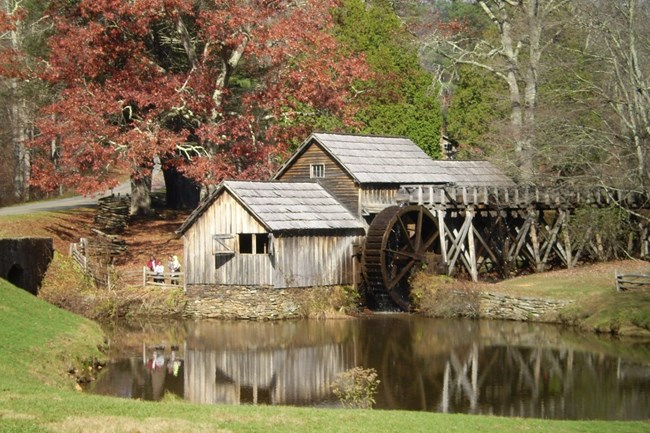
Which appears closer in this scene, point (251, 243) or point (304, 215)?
point (304, 215)

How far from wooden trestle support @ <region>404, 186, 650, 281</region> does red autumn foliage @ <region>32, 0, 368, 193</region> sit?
8430mm

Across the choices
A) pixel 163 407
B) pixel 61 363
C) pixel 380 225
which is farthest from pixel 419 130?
pixel 163 407

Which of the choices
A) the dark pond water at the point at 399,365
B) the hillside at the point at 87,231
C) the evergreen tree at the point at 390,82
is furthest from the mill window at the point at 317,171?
the evergreen tree at the point at 390,82

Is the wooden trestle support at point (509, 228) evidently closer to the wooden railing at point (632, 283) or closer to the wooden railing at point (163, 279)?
the wooden railing at point (632, 283)

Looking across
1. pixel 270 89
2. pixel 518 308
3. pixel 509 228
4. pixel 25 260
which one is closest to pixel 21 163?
pixel 270 89

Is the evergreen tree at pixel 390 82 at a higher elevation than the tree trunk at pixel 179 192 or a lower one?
higher

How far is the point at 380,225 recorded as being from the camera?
138ft

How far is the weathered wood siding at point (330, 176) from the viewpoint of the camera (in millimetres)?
43406

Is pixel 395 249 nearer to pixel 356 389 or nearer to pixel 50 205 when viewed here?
pixel 50 205

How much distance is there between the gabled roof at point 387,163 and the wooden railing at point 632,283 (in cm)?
1074

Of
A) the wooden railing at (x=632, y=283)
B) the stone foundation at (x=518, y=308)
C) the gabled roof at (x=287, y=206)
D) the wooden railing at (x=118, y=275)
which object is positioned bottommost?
the stone foundation at (x=518, y=308)

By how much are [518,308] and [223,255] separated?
11.1 m

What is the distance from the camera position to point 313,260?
4109 centimetres

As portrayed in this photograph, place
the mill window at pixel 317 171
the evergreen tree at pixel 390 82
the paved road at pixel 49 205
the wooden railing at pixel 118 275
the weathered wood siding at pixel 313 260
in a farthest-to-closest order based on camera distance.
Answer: the evergreen tree at pixel 390 82 < the paved road at pixel 49 205 < the mill window at pixel 317 171 < the wooden railing at pixel 118 275 < the weathered wood siding at pixel 313 260
